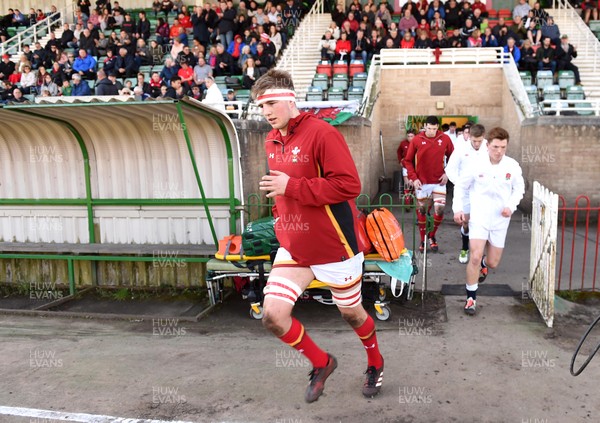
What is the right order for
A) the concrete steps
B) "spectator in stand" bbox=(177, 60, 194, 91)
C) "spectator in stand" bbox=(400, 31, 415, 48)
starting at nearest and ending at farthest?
"spectator in stand" bbox=(177, 60, 194, 91)
the concrete steps
"spectator in stand" bbox=(400, 31, 415, 48)

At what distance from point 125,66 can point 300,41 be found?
6243mm

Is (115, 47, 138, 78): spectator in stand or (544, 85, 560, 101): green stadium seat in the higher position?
(115, 47, 138, 78): spectator in stand

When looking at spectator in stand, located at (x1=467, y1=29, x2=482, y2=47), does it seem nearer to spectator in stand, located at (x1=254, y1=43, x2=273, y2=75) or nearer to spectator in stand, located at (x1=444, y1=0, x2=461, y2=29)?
spectator in stand, located at (x1=444, y1=0, x2=461, y2=29)

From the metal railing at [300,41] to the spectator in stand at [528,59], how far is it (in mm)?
6957

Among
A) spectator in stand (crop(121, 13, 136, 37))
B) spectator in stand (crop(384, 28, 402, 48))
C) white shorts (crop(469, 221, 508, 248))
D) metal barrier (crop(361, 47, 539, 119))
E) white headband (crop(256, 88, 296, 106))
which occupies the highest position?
spectator in stand (crop(121, 13, 136, 37))

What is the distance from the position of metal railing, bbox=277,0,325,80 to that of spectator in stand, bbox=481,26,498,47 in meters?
5.87

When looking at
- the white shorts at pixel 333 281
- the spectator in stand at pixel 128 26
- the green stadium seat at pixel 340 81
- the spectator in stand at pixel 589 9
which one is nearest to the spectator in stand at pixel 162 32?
the spectator in stand at pixel 128 26

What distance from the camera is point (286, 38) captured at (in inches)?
798

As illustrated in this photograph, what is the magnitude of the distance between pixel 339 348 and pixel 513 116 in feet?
37.9

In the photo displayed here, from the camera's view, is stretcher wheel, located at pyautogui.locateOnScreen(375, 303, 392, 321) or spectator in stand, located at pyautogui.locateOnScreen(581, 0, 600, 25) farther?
spectator in stand, located at pyautogui.locateOnScreen(581, 0, 600, 25)

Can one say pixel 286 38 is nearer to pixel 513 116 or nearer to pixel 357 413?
pixel 513 116

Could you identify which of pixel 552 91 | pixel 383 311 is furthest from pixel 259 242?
pixel 552 91

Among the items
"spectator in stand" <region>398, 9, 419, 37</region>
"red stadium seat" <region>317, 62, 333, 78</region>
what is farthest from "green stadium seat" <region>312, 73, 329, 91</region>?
"spectator in stand" <region>398, 9, 419, 37</region>

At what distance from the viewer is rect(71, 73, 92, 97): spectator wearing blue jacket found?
16.0 meters
